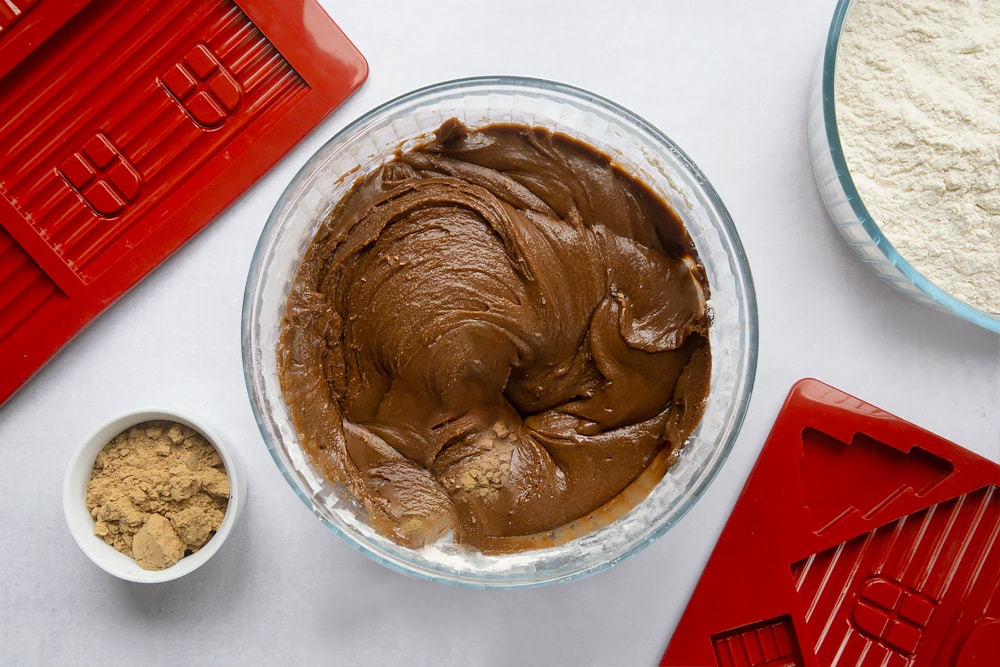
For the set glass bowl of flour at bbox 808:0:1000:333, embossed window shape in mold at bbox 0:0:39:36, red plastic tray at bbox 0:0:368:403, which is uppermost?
embossed window shape in mold at bbox 0:0:39:36

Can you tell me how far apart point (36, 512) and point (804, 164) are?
207 centimetres

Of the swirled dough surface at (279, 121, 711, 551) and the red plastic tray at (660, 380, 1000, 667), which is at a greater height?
the swirled dough surface at (279, 121, 711, 551)

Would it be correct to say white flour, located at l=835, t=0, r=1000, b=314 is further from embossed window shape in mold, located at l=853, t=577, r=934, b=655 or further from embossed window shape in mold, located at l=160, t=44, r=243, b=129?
embossed window shape in mold, located at l=160, t=44, r=243, b=129

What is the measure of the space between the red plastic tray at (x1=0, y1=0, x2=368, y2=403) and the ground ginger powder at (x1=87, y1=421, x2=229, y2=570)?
1.17 ft

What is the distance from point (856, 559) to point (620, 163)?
1145mm

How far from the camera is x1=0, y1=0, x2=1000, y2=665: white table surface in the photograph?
1.58 metres

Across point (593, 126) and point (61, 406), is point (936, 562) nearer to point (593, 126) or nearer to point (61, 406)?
point (593, 126)

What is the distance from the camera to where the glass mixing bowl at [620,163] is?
1.34 m

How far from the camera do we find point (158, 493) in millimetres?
1439

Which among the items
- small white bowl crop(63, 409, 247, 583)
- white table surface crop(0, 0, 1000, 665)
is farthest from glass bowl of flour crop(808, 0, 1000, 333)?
small white bowl crop(63, 409, 247, 583)

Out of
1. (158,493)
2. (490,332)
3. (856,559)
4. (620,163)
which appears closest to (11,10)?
(158,493)

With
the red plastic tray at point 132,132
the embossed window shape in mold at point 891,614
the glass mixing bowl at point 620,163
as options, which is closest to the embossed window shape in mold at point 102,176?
the red plastic tray at point 132,132

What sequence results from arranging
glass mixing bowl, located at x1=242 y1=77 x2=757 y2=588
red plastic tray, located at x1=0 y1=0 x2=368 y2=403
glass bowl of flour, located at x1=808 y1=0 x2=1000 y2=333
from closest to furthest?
glass mixing bowl, located at x1=242 y1=77 x2=757 y2=588, glass bowl of flour, located at x1=808 y1=0 x2=1000 y2=333, red plastic tray, located at x1=0 y1=0 x2=368 y2=403

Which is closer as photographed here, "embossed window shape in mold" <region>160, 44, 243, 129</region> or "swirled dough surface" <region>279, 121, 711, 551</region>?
"swirled dough surface" <region>279, 121, 711, 551</region>
